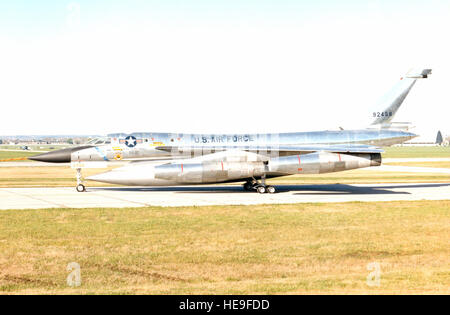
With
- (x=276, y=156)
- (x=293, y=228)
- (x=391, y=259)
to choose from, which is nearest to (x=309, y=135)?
(x=276, y=156)

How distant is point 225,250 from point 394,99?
793 inches

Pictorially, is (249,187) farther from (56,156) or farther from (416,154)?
(416,154)

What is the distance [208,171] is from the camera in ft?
81.7

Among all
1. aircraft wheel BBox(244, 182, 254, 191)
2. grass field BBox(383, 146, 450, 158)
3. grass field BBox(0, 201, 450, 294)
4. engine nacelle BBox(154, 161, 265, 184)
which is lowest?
grass field BBox(0, 201, 450, 294)

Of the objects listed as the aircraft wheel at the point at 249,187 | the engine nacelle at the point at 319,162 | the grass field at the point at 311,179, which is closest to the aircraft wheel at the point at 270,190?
the engine nacelle at the point at 319,162

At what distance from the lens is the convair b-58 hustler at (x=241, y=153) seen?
81.9 ft

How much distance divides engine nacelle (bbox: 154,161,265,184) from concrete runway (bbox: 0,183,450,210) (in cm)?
90

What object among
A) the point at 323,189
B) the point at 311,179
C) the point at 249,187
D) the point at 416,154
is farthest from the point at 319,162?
the point at 416,154

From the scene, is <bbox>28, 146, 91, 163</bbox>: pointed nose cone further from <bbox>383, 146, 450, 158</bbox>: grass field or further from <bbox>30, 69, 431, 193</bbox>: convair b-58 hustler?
<bbox>383, 146, 450, 158</bbox>: grass field

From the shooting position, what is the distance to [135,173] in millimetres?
25000

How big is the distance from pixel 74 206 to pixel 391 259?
44.3 ft

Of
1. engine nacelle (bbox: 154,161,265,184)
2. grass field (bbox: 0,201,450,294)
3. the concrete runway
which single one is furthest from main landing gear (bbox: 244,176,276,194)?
grass field (bbox: 0,201,450,294)

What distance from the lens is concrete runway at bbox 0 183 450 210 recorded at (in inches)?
848
